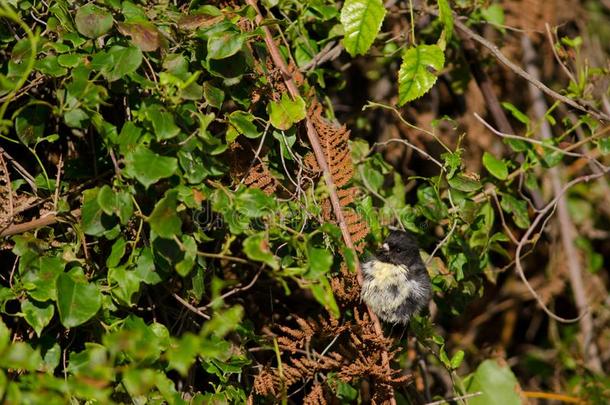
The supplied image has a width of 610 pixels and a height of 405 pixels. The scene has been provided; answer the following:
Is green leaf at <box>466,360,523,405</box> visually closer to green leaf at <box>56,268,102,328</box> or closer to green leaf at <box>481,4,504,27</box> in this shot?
green leaf at <box>481,4,504,27</box>

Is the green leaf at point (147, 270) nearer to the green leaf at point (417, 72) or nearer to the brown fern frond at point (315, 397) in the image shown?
the brown fern frond at point (315, 397)

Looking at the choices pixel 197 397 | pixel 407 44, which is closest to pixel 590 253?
pixel 407 44

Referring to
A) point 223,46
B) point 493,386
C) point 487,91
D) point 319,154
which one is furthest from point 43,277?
point 487,91

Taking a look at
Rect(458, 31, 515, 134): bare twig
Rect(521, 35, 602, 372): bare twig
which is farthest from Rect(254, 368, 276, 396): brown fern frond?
Rect(521, 35, 602, 372): bare twig

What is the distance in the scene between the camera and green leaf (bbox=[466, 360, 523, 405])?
3383 millimetres

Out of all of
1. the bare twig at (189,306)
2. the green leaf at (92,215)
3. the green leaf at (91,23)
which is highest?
the green leaf at (91,23)

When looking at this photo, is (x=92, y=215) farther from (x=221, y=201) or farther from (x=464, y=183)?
(x=464, y=183)

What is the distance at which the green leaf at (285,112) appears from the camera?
8.52 feet

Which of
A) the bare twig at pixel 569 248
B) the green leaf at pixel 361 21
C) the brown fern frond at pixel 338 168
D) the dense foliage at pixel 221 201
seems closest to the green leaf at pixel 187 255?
the dense foliage at pixel 221 201

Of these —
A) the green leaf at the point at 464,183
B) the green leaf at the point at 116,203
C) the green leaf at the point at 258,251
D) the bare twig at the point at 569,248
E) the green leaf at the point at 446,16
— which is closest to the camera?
the green leaf at the point at 258,251

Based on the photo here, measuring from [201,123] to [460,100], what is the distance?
2.28 meters

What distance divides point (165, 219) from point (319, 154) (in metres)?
0.76

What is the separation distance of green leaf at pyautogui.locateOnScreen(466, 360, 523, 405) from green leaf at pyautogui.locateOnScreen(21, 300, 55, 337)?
1.91 metres

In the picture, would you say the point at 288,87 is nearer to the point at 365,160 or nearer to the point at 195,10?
the point at 195,10
